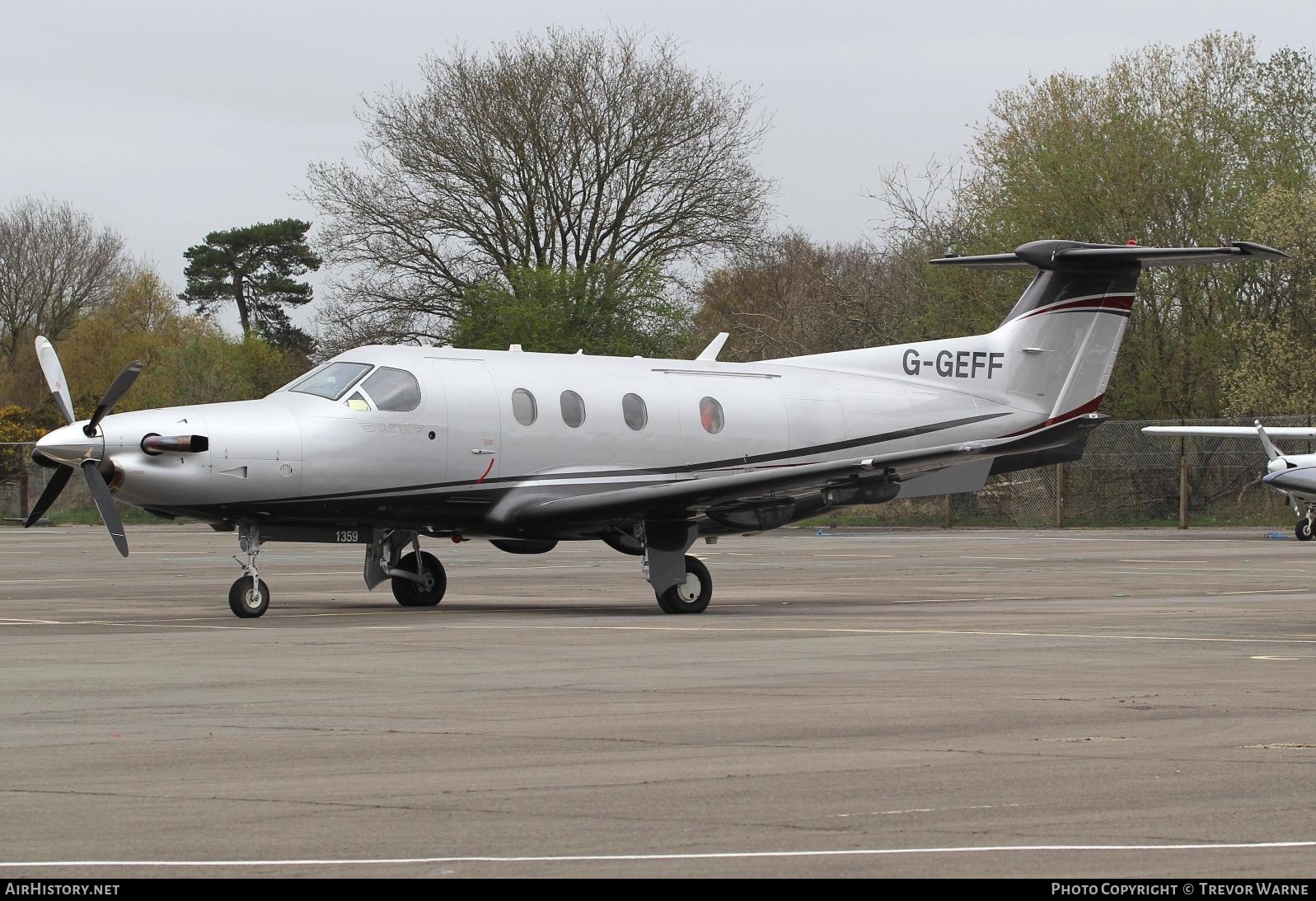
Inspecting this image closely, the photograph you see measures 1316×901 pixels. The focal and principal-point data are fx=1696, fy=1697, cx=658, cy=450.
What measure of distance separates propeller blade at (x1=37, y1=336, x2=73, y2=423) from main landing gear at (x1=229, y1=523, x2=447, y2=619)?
6.96 ft

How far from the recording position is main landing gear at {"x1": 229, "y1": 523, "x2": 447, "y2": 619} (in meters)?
17.4

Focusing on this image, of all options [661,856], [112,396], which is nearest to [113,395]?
[112,396]

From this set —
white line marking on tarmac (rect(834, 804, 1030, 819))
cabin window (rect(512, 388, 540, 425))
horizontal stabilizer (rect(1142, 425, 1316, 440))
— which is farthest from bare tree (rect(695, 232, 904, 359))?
white line marking on tarmac (rect(834, 804, 1030, 819))

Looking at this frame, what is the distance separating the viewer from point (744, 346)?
63.5 meters

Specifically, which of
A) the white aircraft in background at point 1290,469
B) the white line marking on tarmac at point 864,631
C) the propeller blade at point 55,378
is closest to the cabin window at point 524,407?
the white line marking on tarmac at point 864,631

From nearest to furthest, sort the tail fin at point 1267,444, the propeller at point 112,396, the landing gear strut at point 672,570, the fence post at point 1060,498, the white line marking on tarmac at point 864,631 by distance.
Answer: the white line marking on tarmac at point 864,631, the propeller at point 112,396, the landing gear strut at point 672,570, the tail fin at point 1267,444, the fence post at point 1060,498

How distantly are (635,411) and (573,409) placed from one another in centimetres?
80

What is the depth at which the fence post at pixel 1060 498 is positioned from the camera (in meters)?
44.1

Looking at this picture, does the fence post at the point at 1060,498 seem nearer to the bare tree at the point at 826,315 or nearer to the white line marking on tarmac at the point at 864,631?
the bare tree at the point at 826,315

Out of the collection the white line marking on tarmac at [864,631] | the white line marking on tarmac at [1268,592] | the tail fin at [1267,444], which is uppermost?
the tail fin at [1267,444]

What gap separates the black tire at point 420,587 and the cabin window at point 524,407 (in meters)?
2.14

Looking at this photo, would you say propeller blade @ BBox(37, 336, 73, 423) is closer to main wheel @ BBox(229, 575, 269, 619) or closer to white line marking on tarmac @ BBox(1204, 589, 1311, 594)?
main wheel @ BBox(229, 575, 269, 619)
